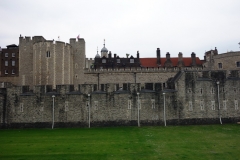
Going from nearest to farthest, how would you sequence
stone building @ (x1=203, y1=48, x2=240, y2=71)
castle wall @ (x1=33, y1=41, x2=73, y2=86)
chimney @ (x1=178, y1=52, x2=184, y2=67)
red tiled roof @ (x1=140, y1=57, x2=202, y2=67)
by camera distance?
1. castle wall @ (x1=33, y1=41, x2=73, y2=86)
2. stone building @ (x1=203, y1=48, x2=240, y2=71)
3. chimney @ (x1=178, y1=52, x2=184, y2=67)
4. red tiled roof @ (x1=140, y1=57, x2=202, y2=67)

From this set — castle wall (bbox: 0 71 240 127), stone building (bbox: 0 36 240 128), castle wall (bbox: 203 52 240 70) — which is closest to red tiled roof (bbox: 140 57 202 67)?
castle wall (bbox: 203 52 240 70)

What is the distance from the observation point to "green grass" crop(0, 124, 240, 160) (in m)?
17.5

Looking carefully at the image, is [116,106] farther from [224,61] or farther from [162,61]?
[224,61]

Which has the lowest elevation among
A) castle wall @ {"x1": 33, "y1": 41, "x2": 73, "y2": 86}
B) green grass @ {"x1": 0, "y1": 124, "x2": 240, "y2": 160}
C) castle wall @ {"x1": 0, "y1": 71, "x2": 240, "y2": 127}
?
green grass @ {"x1": 0, "y1": 124, "x2": 240, "y2": 160}

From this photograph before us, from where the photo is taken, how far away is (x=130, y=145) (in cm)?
2052

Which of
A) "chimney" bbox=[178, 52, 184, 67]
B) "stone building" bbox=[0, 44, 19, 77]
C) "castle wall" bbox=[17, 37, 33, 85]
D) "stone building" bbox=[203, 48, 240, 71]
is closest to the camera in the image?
"castle wall" bbox=[17, 37, 33, 85]

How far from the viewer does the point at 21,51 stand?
4950cm

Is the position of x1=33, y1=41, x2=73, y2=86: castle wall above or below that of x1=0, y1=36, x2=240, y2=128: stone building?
above

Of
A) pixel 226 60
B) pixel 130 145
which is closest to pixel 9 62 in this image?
pixel 226 60

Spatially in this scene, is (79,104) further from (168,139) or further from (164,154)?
(164,154)

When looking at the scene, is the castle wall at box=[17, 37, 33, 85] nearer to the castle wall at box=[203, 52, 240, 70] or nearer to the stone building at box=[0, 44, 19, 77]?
the stone building at box=[0, 44, 19, 77]

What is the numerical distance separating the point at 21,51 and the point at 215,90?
36160 millimetres

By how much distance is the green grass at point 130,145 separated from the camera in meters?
17.5

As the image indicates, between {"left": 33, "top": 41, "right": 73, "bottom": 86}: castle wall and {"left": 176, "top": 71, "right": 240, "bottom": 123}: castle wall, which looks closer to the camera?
{"left": 176, "top": 71, "right": 240, "bottom": 123}: castle wall
